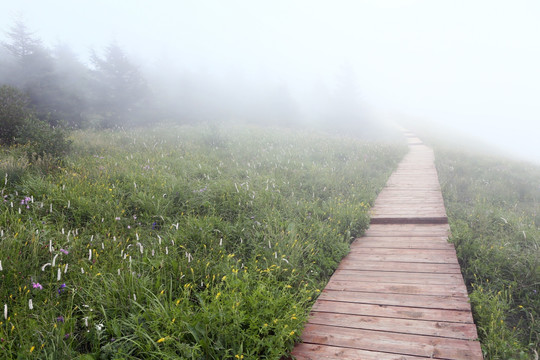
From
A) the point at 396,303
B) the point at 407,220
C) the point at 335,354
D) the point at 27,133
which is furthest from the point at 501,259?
the point at 27,133

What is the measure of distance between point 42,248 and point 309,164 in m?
7.06

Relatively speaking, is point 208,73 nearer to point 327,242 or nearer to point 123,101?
point 123,101

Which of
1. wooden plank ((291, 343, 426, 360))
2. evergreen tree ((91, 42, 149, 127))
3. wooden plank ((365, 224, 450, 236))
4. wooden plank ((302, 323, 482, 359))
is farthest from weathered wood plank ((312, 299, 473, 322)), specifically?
evergreen tree ((91, 42, 149, 127))

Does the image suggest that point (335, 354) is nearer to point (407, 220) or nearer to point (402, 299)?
point (402, 299)

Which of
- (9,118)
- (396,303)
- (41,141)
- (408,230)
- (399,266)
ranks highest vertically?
(9,118)

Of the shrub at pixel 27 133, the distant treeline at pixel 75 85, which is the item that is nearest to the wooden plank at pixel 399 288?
the shrub at pixel 27 133

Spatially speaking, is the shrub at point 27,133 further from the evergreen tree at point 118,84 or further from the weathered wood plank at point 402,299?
the evergreen tree at point 118,84

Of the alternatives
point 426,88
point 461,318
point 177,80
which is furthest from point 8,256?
point 426,88

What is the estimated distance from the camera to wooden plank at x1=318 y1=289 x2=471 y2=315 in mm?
3326

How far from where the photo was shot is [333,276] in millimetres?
4262

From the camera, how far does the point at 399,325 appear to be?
303 centimetres

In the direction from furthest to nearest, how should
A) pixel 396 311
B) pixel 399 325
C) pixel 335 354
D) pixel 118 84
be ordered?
pixel 118 84 < pixel 396 311 < pixel 399 325 < pixel 335 354

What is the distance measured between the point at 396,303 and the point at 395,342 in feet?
2.32

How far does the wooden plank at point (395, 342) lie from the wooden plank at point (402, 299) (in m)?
0.57
